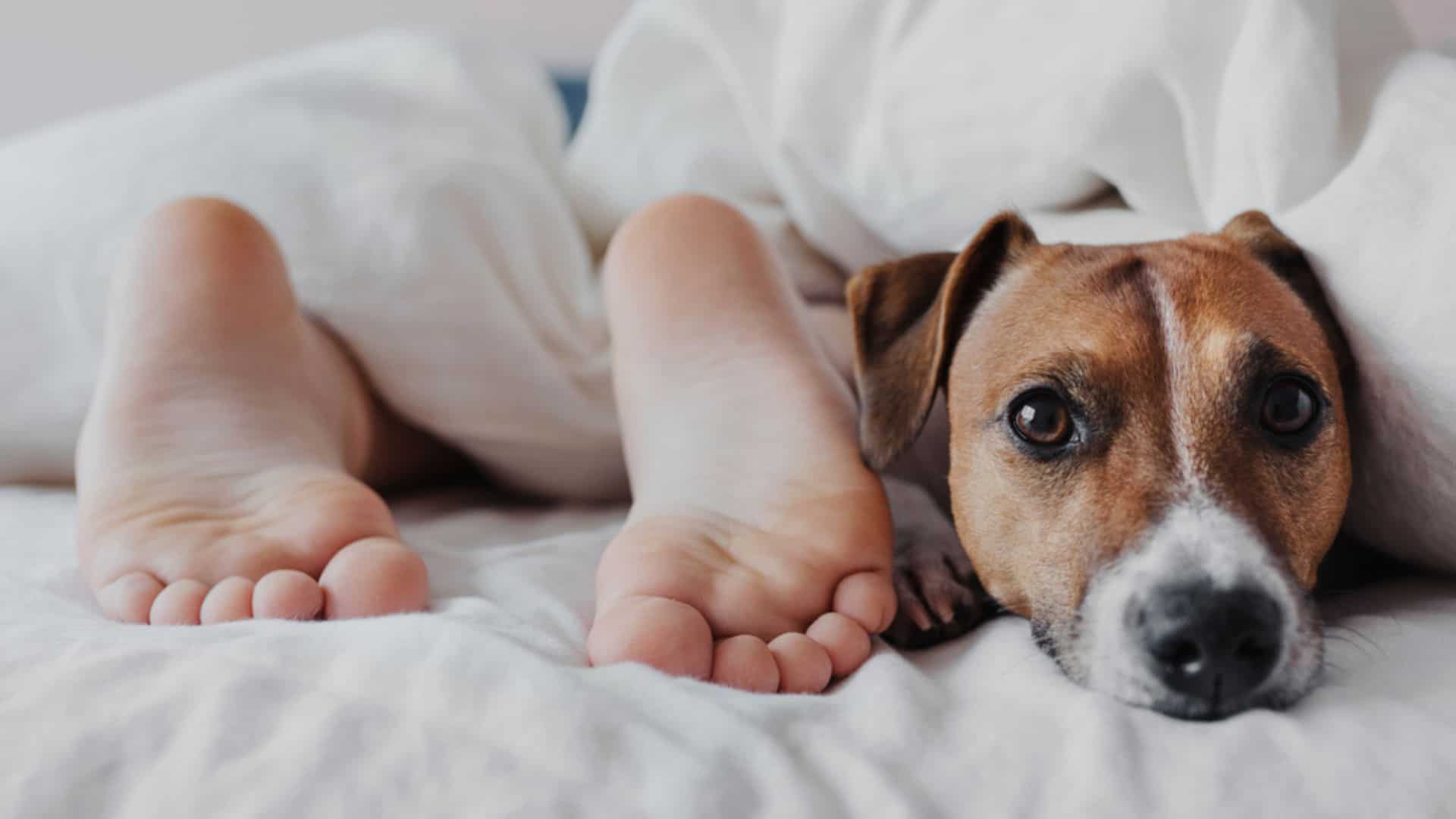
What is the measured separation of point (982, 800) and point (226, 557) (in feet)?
2.61

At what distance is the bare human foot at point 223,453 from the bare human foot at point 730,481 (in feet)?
0.89

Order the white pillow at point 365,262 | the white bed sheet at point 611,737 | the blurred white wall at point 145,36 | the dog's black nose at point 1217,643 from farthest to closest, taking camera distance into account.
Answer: the blurred white wall at point 145,36 → the white pillow at point 365,262 → the dog's black nose at point 1217,643 → the white bed sheet at point 611,737

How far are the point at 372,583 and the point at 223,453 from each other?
0.32 m

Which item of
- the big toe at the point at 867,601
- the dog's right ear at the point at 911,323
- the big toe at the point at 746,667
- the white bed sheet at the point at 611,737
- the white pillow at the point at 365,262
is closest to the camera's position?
the white bed sheet at the point at 611,737

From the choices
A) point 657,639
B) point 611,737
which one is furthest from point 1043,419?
point 611,737

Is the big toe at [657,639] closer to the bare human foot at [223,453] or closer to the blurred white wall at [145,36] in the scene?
the bare human foot at [223,453]

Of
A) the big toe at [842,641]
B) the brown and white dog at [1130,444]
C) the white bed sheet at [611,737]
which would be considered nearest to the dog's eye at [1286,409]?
the brown and white dog at [1130,444]

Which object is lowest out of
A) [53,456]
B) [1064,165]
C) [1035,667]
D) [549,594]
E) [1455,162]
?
[53,456]

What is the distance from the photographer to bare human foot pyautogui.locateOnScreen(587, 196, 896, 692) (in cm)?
102

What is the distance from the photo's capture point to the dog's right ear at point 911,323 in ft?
4.19

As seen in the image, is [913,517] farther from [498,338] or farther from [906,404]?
[498,338]

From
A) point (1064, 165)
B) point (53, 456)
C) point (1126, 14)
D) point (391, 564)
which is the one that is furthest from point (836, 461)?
point (53, 456)

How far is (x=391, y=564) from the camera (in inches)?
44.1

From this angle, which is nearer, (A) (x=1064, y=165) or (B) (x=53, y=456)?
(A) (x=1064, y=165)
